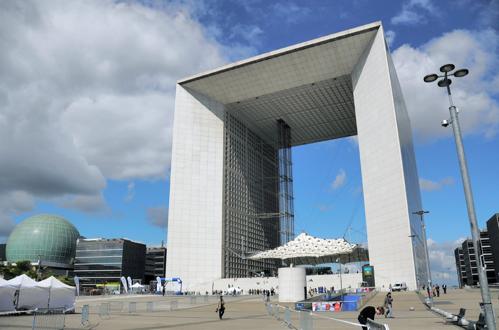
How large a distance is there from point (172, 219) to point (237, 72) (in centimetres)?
2932

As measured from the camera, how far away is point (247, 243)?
3479 inches

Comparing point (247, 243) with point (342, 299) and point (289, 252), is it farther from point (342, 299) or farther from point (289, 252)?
point (342, 299)

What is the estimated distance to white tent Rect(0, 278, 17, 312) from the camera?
2774 cm

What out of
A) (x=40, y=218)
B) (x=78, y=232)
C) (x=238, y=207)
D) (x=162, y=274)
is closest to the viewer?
(x=238, y=207)

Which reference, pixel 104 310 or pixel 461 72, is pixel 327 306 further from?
pixel 461 72

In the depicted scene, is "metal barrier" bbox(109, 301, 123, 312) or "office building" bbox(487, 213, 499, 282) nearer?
"metal barrier" bbox(109, 301, 123, 312)

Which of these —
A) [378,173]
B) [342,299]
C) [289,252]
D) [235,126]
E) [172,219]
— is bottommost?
[342,299]

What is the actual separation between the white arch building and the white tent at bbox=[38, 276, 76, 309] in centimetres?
4436

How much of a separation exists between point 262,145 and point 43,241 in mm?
65604

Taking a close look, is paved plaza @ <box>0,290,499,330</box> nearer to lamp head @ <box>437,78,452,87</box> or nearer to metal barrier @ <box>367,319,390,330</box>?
metal barrier @ <box>367,319,390,330</box>

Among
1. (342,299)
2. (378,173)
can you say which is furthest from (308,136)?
(342,299)

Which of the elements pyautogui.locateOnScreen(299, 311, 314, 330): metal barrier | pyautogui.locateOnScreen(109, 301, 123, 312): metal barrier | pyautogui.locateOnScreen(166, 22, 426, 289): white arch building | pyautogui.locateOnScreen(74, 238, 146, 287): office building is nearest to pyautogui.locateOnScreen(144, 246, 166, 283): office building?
pyautogui.locateOnScreen(74, 238, 146, 287): office building

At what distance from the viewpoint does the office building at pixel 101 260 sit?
124812 millimetres

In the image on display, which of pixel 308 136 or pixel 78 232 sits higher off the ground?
pixel 308 136
